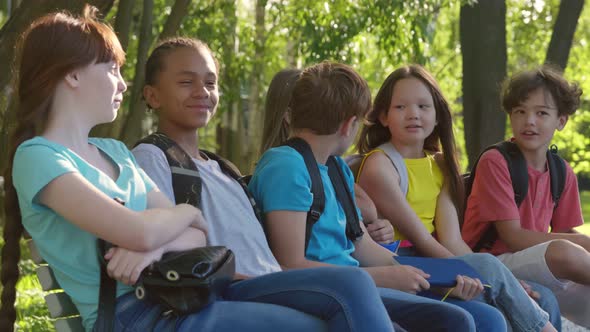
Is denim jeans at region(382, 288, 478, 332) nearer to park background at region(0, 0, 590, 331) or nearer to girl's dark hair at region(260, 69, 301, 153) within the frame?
girl's dark hair at region(260, 69, 301, 153)

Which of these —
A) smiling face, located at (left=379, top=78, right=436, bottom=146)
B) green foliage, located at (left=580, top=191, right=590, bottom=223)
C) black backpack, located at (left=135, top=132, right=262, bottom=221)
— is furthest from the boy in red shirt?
green foliage, located at (left=580, top=191, right=590, bottom=223)

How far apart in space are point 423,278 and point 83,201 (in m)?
1.64

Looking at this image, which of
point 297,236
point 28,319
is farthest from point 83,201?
point 28,319

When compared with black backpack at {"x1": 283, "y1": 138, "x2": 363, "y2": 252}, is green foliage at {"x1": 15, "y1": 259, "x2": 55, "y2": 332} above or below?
below

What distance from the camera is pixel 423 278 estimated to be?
4.29m

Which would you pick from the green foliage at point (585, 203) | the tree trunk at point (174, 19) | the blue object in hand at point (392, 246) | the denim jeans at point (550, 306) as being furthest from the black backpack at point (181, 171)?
the green foliage at point (585, 203)

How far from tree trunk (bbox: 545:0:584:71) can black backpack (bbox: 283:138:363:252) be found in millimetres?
6536

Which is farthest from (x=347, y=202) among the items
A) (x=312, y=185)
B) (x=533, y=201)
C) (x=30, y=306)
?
(x=30, y=306)

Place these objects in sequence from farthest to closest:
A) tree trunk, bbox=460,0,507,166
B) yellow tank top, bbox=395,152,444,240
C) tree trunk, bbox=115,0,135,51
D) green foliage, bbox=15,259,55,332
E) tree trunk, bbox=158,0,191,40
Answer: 1. tree trunk, bbox=460,0,507,166
2. tree trunk, bbox=158,0,191,40
3. green foliage, bbox=15,259,55,332
4. tree trunk, bbox=115,0,135,51
5. yellow tank top, bbox=395,152,444,240

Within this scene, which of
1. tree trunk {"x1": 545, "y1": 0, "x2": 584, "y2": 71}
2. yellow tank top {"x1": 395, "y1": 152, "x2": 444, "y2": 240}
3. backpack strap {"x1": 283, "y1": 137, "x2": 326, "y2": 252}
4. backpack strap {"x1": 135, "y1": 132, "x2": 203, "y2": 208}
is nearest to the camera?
backpack strap {"x1": 135, "y1": 132, "x2": 203, "y2": 208}

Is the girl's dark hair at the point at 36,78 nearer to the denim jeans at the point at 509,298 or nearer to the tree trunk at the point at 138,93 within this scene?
the denim jeans at the point at 509,298

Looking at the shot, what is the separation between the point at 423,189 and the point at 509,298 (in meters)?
0.97

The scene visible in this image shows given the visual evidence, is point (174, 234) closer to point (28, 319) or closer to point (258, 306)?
point (258, 306)

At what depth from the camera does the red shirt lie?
5457 millimetres
